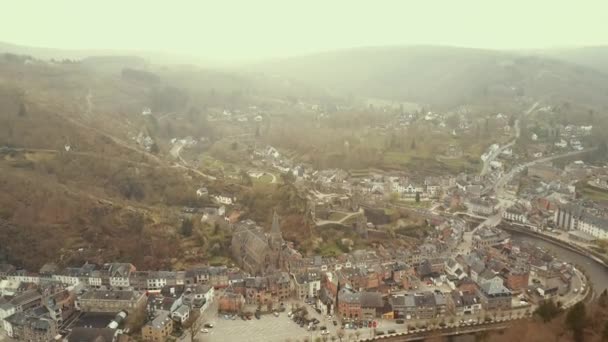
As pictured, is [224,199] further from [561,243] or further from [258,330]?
[561,243]

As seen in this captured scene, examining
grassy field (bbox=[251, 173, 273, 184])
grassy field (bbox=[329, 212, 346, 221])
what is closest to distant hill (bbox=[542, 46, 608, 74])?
grassy field (bbox=[251, 173, 273, 184])

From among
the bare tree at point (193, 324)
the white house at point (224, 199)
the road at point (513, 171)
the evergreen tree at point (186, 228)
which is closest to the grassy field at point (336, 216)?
the white house at point (224, 199)

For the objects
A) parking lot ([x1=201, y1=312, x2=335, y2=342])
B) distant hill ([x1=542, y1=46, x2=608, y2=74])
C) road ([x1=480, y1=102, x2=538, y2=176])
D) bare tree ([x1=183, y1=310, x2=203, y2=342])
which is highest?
distant hill ([x1=542, y1=46, x2=608, y2=74])

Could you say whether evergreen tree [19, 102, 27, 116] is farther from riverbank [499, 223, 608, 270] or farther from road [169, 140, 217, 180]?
riverbank [499, 223, 608, 270]

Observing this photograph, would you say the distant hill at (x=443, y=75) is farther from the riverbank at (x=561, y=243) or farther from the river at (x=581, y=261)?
the river at (x=581, y=261)

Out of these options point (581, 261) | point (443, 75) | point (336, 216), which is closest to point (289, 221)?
point (336, 216)
